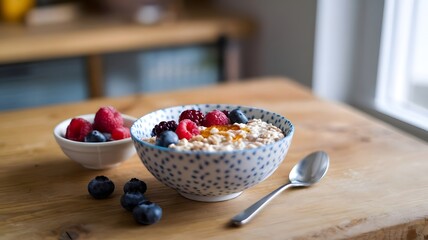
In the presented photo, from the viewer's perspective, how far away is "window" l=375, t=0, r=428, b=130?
1500 mm

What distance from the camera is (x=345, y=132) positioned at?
1.14m

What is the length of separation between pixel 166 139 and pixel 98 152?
0.20 meters

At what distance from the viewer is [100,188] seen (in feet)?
2.80

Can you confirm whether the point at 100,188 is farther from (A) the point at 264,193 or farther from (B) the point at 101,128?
(A) the point at 264,193

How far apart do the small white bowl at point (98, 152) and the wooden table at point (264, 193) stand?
0.02 meters

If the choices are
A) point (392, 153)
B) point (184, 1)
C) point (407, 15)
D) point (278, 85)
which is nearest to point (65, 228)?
point (392, 153)

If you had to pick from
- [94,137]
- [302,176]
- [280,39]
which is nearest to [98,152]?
[94,137]

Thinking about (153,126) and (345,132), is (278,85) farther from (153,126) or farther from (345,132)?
(153,126)

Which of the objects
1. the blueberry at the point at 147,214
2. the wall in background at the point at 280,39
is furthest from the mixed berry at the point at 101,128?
the wall in background at the point at 280,39

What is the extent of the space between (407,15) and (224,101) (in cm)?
61

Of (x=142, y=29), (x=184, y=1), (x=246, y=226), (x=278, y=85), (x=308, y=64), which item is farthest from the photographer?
(x=184, y=1)

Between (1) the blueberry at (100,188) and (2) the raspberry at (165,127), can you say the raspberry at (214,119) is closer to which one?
(2) the raspberry at (165,127)

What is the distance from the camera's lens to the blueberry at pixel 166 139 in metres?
0.78

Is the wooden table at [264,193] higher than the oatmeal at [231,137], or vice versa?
the oatmeal at [231,137]
